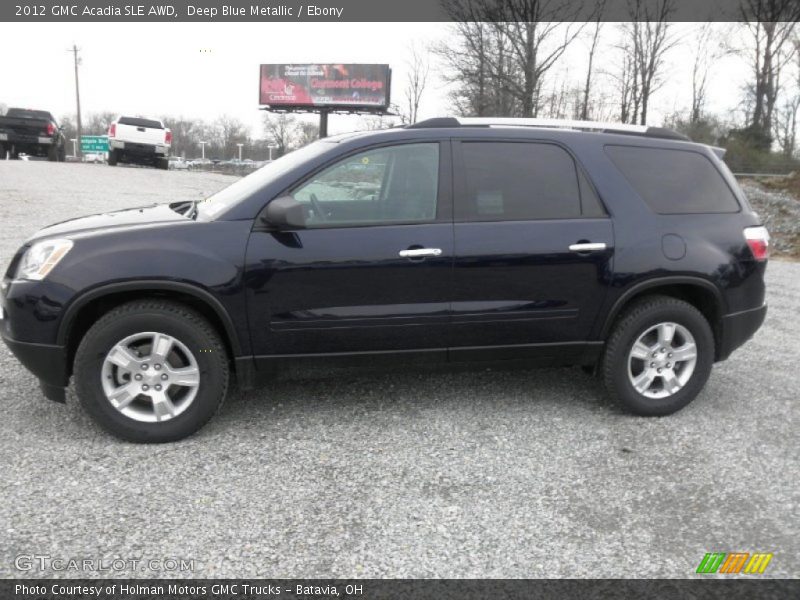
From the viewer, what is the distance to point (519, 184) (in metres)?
3.89

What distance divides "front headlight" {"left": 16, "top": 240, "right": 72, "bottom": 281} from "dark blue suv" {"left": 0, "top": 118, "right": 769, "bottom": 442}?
13 mm

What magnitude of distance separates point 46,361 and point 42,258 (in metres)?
0.55

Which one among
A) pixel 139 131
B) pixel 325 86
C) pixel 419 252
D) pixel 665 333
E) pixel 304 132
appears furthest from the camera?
pixel 304 132

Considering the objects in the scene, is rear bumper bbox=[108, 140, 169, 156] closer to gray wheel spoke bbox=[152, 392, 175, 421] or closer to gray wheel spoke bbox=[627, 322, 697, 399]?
gray wheel spoke bbox=[152, 392, 175, 421]

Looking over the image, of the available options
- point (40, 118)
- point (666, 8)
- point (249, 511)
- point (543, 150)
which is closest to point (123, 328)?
point (249, 511)

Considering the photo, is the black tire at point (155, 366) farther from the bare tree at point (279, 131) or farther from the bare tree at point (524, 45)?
Answer: the bare tree at point (279, 131)

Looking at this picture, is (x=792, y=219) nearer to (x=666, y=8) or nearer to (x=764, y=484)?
(x=764, y=484)

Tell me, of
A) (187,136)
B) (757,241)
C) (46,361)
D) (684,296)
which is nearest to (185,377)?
(46,361)

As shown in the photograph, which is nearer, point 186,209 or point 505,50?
point 186,209

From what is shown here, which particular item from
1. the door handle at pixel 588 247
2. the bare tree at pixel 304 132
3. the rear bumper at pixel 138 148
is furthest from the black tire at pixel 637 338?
the bare tree at pixel 304 132

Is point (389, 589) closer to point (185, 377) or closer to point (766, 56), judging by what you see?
point (185, 377)

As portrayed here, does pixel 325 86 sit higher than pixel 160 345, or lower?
higher

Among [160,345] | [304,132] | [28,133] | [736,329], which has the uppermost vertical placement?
[304,132]

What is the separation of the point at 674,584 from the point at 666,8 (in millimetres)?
40088
